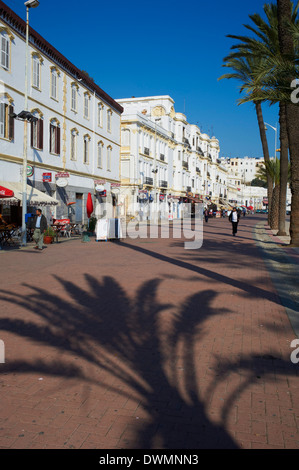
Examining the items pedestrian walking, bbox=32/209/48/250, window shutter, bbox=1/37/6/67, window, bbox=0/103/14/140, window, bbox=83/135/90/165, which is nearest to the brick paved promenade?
pedestrian walking, bbox=32/209/48/250

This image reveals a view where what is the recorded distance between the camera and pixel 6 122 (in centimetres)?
2119

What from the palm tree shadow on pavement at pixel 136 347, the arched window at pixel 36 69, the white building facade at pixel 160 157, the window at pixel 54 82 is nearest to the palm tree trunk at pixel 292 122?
the palm tree shadow on pavement at pixel 136 347

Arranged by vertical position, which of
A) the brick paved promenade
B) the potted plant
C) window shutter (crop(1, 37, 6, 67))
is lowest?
the brick paved promenade

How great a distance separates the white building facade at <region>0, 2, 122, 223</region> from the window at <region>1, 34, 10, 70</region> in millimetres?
13

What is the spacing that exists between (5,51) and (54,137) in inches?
263

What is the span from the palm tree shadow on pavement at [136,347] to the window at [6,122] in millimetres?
14177

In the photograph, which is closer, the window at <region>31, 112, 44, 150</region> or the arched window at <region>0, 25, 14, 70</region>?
the arched window at <region>0, 25, 14, 70</region>

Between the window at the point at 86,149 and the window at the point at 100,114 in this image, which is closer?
the window at the point at 86,149

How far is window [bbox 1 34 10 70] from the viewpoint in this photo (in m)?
20.7

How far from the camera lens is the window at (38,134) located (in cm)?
2411

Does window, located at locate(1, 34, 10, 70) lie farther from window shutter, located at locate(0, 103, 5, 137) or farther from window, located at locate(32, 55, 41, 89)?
window, located at locate(32, 55, 41, 89)

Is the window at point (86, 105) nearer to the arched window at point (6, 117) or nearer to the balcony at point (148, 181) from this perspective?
the arched window at point (6, 117)

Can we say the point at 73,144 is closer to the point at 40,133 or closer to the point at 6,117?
the point at 40,133
